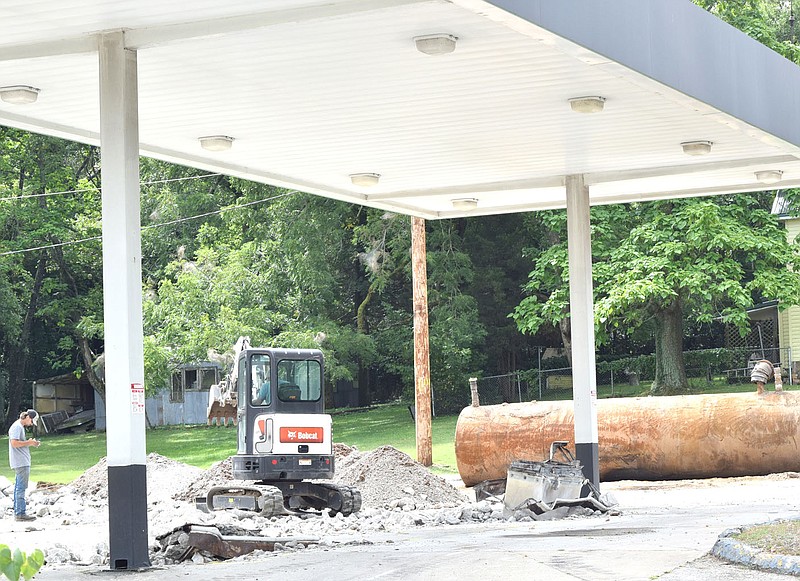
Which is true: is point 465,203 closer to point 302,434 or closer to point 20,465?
point 302,434

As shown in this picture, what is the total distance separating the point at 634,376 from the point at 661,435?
25425mm

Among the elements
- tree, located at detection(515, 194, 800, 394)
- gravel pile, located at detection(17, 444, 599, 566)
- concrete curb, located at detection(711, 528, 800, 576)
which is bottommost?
gravel pile, located at detection(17, 444, 599, 566)

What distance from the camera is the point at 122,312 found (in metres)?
12.3

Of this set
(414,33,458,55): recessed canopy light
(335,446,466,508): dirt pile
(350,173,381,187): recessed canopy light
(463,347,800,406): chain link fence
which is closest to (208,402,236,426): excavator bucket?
(335,446,466,508): dirt pile

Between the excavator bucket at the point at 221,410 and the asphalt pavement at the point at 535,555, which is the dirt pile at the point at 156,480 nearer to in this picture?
the excavator bucket at the point at 221,410

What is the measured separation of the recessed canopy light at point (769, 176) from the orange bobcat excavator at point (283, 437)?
25.9ft

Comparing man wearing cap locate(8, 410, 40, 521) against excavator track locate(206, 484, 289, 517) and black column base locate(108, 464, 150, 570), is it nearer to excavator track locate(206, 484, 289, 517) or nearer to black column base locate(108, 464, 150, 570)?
excavator track locate(206, 484, 289, 517)

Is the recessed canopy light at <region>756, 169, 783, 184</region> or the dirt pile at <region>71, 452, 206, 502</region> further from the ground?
the recessed canopy light at <region>756, 169, 783, 184</region>

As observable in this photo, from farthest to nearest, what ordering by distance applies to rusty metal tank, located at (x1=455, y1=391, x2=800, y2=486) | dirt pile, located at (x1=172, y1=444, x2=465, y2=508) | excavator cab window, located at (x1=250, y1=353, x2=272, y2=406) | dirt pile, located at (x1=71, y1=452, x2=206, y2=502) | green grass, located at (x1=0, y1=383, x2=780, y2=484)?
green grass, located at (x1=0, y1=383, x2=780, y2=484) < dirt pile, located at (x1=71, y1=452, x2=206, y2=502) < rusty metal tank, located at (x1=455, y1=391, x2=800, y2=486) < dirt pile, located at (x1=172, y1=444, x2=465, y2=508) < excavator cab window, located at (x1=250, y1=353, x2=272, y2=406)

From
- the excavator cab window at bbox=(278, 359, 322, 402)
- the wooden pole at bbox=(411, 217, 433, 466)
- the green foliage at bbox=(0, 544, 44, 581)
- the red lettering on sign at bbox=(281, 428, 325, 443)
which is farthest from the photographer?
the wooden pole at bbox=(411, 217, 433, 466)

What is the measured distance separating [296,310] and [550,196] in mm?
19621

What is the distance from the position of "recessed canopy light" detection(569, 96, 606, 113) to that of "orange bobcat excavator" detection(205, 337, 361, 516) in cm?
675

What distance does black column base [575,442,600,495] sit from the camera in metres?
19.9

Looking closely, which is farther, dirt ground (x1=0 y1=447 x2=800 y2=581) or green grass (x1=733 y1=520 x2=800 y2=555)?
dirt ground (x1=0 y1=447 x2=800 y2=581)
